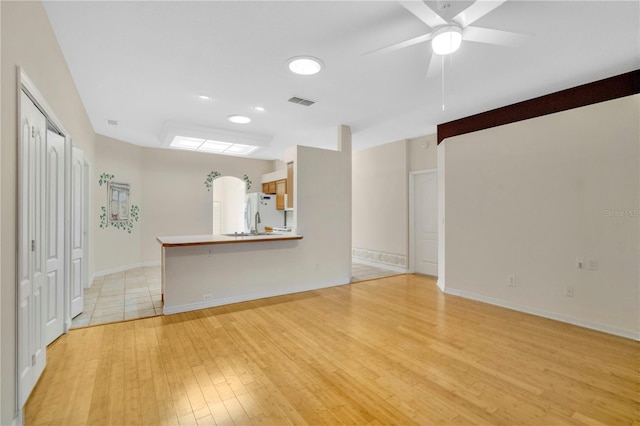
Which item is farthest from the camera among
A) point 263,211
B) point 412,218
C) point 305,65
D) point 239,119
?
point 263,211

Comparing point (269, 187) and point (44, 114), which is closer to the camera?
point (44, 114)

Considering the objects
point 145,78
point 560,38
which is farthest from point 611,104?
point 145,78

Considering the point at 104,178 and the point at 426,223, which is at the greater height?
the point at 104,178

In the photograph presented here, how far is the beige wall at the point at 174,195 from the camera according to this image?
A: 6.95 metres

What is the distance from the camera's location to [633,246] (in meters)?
3.19

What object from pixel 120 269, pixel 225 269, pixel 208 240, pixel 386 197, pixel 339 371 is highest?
pixel 386 197

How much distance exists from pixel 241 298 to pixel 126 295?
1872 mm

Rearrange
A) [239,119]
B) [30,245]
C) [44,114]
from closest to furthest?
[30,245] → [44,114] → [239,119]

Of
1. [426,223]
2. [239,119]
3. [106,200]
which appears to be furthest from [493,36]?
[106,200]

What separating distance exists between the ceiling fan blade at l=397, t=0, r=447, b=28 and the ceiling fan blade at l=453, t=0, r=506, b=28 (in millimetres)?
109

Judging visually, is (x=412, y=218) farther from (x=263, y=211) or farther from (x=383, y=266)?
(x=263, y=211)

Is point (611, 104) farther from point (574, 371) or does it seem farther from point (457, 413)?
point (457, 413)

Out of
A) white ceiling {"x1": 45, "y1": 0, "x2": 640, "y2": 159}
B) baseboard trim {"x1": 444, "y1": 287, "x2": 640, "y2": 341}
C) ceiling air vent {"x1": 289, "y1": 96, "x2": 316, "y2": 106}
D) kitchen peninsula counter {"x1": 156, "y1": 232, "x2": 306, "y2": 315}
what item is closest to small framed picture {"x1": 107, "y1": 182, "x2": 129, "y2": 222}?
white ceiling {"x1": 45, "y1": 0, "x2": 640, "y2": 159}

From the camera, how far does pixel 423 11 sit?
194 centimetres
